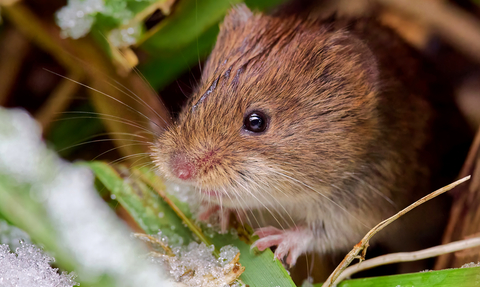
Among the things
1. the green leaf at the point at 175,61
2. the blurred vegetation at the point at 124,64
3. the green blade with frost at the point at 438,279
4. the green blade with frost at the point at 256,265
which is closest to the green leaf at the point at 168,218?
the green blade with frost at the point at 256,265

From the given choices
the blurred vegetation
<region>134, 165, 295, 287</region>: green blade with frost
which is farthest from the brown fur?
the blurred vegetation

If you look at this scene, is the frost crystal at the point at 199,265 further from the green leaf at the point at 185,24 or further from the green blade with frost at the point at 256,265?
the green leaf at the point at 185,24

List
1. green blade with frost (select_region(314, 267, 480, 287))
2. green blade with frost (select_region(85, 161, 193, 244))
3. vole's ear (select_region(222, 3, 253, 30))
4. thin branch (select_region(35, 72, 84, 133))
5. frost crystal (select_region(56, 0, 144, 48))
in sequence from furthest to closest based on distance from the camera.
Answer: thin branch (select_region(35, 72, 84, 133))
frost crystal (select_region(56, 0, 144, 48))
vole's ear (select_region(222, 3, 253, 30))
green blade with frost (select_region(85, 161, 193, 244))
green blade with frost (select_region(314, 267, 480, 287))

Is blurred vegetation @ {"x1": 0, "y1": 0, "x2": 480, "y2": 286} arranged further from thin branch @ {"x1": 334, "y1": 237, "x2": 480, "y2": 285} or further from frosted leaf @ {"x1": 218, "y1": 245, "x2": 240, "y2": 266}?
thin branch @ {"x1": 334, "y1": 237, "x2": 480, "y2": 285}

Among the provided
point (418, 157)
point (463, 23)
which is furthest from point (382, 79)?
point (463, 23)

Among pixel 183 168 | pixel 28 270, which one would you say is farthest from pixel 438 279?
pixel 28 270

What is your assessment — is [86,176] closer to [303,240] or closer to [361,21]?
[303,240]
